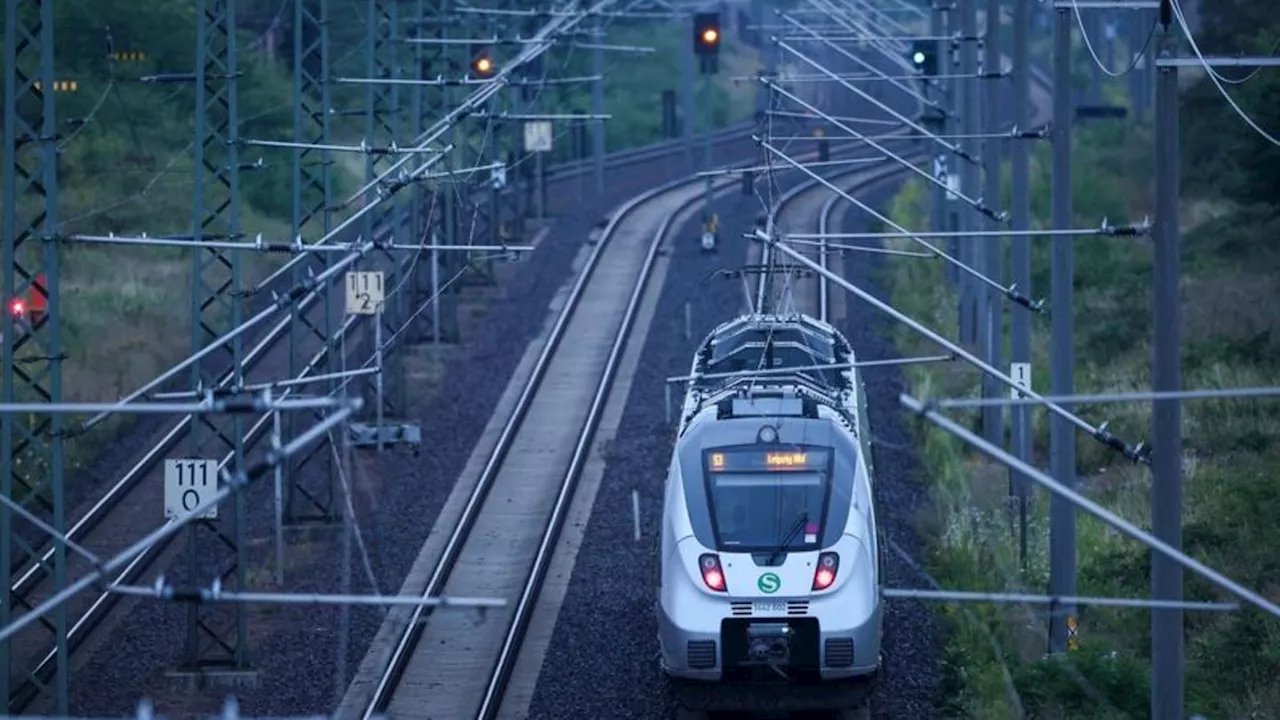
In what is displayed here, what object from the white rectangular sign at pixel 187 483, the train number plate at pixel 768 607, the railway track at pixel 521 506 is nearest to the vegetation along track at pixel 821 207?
the railway track at pixel 521 506

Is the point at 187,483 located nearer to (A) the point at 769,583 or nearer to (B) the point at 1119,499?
(A) the point at 769,583

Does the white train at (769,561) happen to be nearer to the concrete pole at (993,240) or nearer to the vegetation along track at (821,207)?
the concrete pole at (993,240)

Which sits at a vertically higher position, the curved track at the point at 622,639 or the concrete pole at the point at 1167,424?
the concrete pole at the point at 1167,424

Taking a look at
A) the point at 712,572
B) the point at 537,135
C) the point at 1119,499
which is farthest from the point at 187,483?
the point at 537,135

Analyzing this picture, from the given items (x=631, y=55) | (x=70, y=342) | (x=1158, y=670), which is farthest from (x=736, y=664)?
(x=631, y=55)

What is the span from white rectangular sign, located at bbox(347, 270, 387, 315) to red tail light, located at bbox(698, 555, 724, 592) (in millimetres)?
6417

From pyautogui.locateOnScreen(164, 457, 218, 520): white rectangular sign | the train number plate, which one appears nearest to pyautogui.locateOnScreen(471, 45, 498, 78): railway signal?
pyautogui.locateOnScreen(164, 457, 218, 520): white rectangular sign

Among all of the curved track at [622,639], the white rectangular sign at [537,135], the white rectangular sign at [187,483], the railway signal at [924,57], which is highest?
the railway signal at [924,57]

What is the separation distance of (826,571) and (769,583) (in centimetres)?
43

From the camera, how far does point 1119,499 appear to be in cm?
2172

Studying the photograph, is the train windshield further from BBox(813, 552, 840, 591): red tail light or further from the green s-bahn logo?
the green s-bahn logo

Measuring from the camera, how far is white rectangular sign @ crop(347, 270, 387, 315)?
19891 millimetres

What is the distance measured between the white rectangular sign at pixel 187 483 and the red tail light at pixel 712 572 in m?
4.08

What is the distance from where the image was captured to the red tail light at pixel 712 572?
14.4 metres
